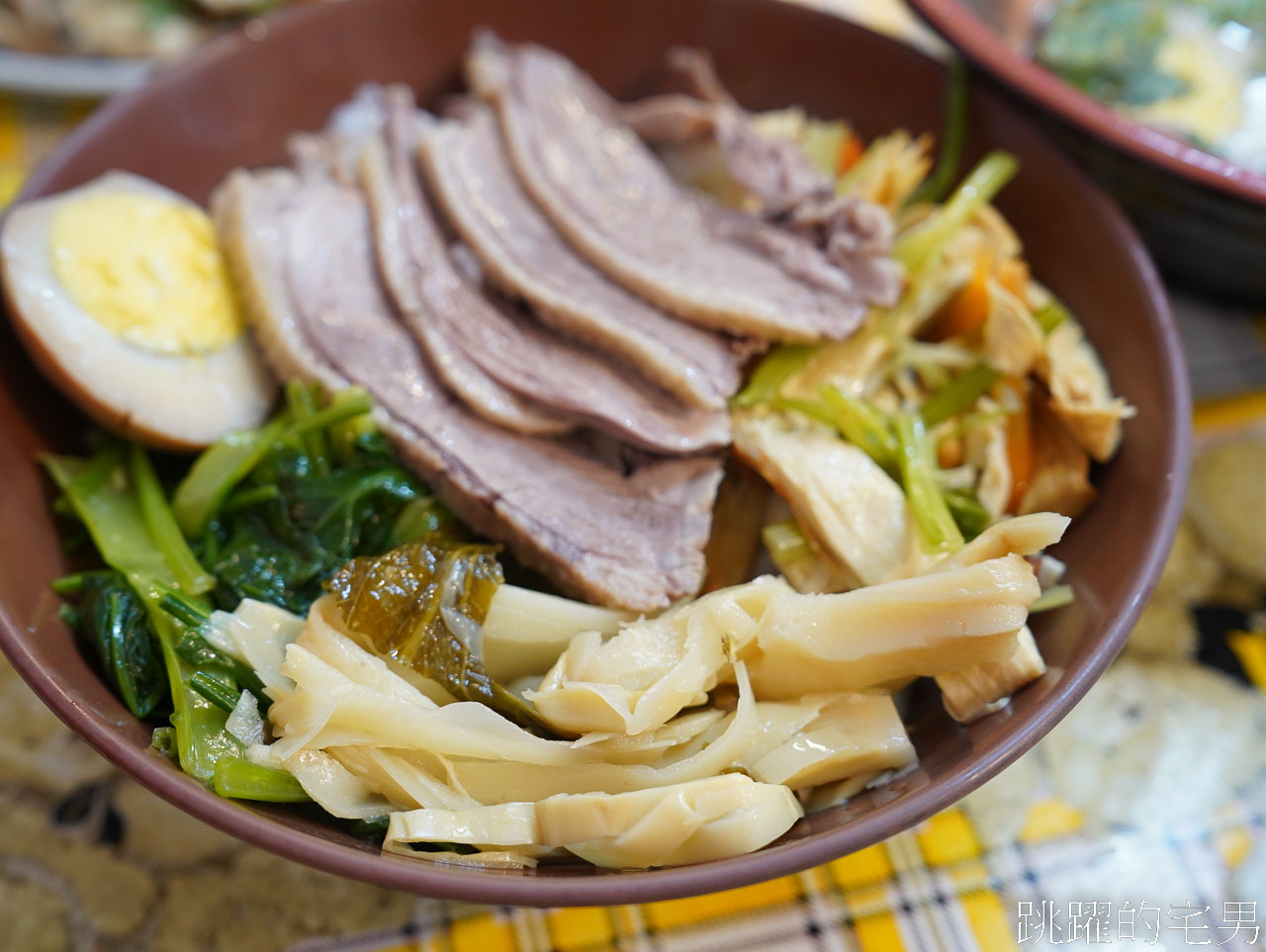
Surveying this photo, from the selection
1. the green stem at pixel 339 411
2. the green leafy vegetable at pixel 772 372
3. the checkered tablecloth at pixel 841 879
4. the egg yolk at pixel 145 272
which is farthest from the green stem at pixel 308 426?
the green leafy vegetable at pixel 772 372

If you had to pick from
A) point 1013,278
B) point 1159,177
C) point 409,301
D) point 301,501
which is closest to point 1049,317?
point 1013,278

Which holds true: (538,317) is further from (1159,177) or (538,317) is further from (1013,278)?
(1159,177)

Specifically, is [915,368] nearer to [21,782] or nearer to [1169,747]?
[1169,747]

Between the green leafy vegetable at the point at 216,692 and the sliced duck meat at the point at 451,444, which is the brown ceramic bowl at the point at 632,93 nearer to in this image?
the green leafy vegetable at the point at 216,692

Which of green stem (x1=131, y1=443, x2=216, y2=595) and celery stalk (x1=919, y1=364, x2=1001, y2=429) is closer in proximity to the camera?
green stem (x1=131, y1=443, x2=216, y2=595)

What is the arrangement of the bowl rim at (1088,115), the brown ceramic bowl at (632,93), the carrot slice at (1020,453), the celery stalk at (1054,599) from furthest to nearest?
the bowl rim at (1088,115), the carrot slice at (1020,453), the celery stalk at (1054,599), the brown ceramic bowl at (632,93)

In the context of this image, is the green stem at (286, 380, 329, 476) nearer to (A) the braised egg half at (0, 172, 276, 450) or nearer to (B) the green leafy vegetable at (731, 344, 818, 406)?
(A) the braised egg half at (0, 172, 276, 450)

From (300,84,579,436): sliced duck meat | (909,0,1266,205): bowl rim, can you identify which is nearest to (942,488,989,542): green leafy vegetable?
(300,84,579,436): sliced duck meat
